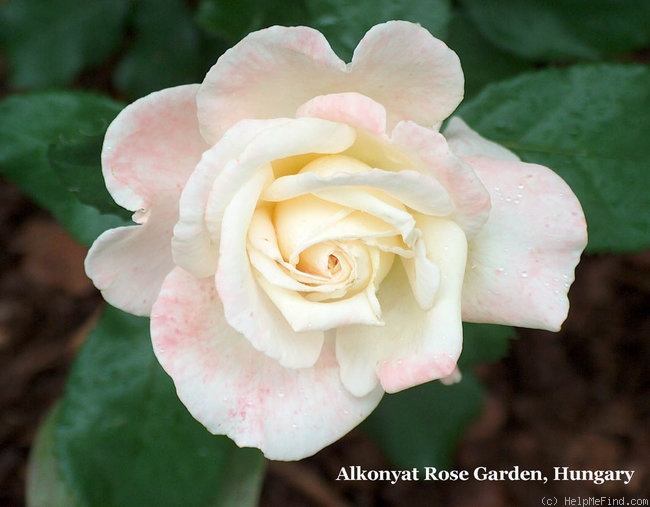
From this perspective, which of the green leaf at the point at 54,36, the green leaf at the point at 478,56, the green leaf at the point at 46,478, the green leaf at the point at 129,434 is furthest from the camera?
the green leaf at the point at 54,36

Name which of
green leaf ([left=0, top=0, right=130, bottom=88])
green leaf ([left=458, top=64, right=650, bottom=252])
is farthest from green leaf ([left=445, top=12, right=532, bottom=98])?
green leaf ([left=0, top=0, right=130, bottom=88])

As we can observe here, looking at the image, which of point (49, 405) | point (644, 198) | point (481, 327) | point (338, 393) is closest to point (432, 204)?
point (338, 393)

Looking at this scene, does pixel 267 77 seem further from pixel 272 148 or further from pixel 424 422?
pixel 424 422

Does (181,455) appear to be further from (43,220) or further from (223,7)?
(43,220)

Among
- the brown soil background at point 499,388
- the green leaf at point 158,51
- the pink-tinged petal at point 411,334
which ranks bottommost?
the brown soil background at point 499,388

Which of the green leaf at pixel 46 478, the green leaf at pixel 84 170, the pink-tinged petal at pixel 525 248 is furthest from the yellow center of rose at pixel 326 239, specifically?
the green leaf at pixel 46 478

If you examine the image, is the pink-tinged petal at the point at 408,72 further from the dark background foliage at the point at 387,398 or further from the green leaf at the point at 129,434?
the green leaf at the point at 129,434

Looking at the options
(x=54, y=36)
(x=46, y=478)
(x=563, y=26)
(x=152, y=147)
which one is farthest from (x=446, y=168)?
(x=54, y=36)
